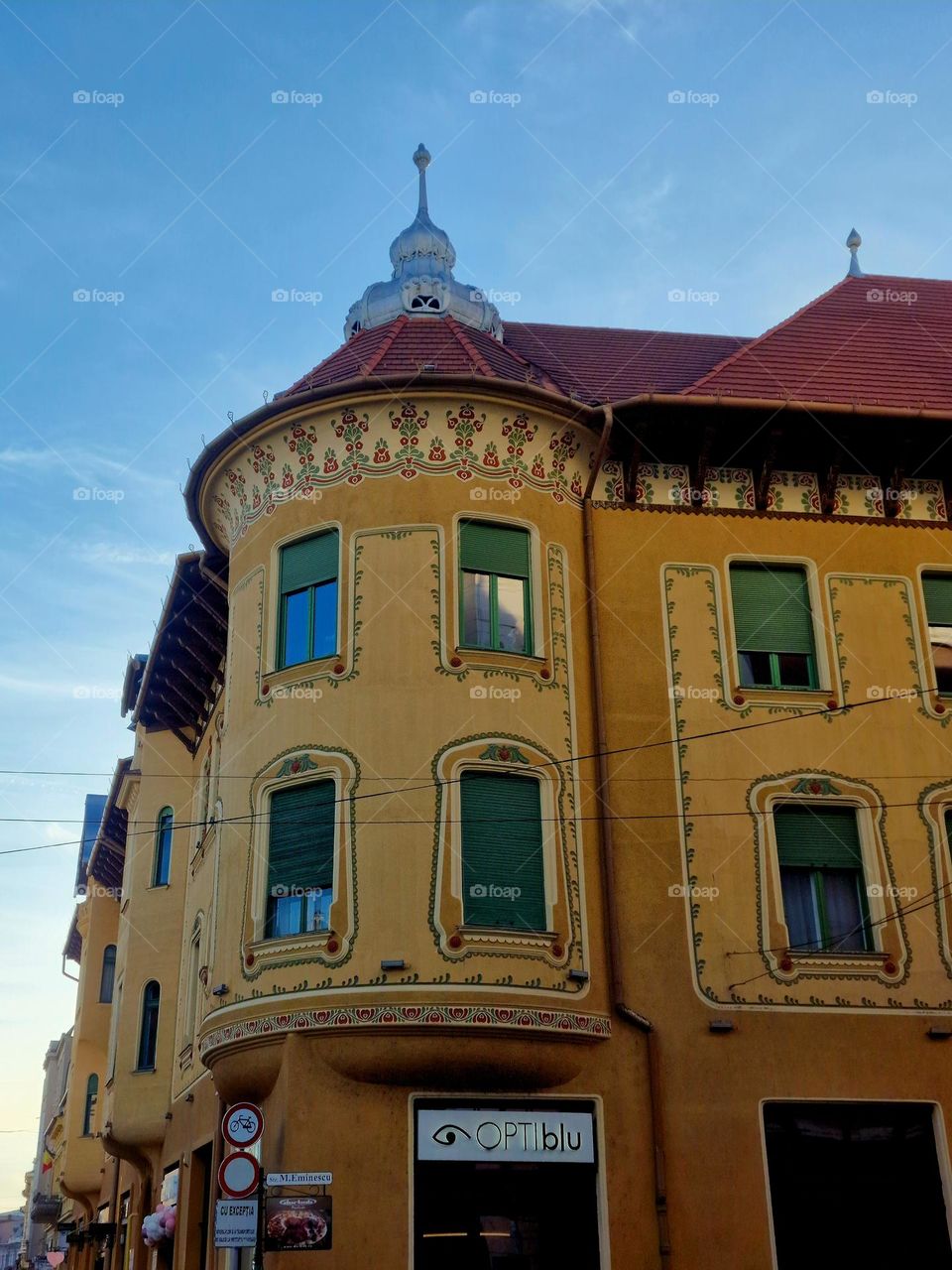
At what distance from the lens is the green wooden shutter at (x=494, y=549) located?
800 inches

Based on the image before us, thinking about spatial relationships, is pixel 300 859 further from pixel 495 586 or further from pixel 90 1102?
pixel 90 1102

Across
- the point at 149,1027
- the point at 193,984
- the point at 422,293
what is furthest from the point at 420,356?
the point at 149,1027

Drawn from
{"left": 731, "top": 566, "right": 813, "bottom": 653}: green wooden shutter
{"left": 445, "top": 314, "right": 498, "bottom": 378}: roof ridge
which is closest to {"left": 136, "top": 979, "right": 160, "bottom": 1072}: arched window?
{"left": 731, "top": 566, "right": 813, "bottom": 653}: green wooden shutter

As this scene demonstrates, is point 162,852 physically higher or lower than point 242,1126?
higher

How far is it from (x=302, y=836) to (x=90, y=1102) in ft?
92.3

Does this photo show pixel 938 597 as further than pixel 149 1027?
No

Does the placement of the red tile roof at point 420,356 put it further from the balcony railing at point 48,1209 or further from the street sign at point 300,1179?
the balcony railing at point 48,1209

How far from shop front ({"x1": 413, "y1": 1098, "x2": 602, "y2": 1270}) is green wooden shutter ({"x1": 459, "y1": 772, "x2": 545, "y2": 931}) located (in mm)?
2345

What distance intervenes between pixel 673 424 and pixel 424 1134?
424 inches

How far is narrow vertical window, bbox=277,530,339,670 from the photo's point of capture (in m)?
20.2

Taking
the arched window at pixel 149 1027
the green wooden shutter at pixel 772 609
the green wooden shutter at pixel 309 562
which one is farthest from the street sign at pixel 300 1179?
the arched window at pixel 149 1027

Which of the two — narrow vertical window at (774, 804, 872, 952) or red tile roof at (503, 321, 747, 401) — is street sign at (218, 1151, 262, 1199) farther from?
red tile roof at (503, 321, 747, 401)

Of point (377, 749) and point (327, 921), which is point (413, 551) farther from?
point (327, 921)

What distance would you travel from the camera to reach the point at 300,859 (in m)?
18.9
